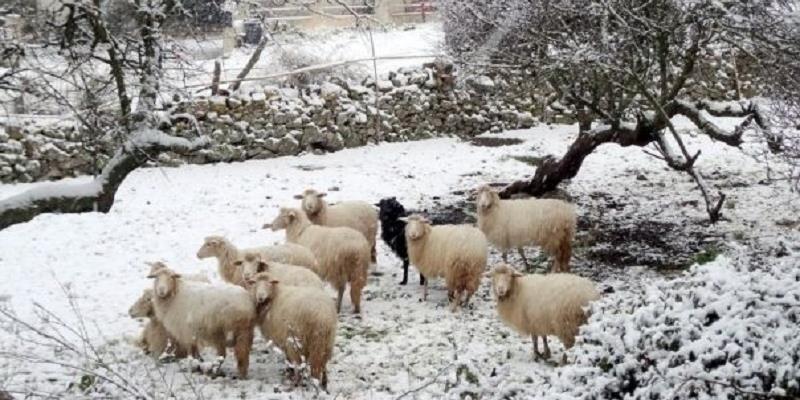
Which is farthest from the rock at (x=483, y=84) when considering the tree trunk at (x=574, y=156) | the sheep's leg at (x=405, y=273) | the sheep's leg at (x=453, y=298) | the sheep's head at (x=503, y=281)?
the sheep's head at (x=503, y=281)

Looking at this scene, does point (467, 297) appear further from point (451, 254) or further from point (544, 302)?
point (544, 302)

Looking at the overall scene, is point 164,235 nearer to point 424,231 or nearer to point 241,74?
point 424,231

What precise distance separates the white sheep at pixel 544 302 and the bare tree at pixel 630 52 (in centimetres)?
336

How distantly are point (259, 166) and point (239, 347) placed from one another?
333 inches

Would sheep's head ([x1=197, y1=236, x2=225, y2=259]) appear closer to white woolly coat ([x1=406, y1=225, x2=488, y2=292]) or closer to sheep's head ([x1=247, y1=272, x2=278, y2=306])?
sheep's head ([x1=247, y1=272, x2=278, y2=306])

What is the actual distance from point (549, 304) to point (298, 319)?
207 centimetres

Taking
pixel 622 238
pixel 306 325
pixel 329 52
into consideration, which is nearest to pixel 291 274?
pixel 306 325

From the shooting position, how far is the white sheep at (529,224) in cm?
889

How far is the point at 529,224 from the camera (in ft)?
29.5

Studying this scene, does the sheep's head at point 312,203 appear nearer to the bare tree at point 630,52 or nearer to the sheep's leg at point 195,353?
the sheep's leg at point 195,353

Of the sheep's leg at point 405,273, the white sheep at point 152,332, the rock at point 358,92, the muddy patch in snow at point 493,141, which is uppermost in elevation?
the rock at point 358,92

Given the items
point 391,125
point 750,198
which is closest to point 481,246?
point 750,198

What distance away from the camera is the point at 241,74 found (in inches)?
623

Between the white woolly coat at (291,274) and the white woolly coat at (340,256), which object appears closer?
the white woolly coat at (291,274)
